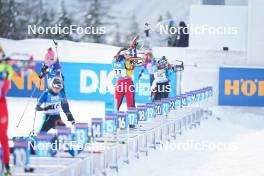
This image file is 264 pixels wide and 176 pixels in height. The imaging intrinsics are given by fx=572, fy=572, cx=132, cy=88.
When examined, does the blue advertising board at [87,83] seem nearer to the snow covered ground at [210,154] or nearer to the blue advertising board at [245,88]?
the blue advertising board at [245,88]

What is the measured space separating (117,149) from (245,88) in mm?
10680

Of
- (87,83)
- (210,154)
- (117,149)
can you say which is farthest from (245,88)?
(117,149)

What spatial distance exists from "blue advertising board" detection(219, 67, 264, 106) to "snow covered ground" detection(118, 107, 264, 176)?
111 inches

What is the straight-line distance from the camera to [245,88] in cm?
1998

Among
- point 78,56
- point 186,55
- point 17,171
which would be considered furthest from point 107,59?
point 17,171

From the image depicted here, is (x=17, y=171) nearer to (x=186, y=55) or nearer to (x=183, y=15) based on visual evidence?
(x=186, y=55)

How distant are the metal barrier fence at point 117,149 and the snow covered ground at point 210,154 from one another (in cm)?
23

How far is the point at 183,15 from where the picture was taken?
197 feet

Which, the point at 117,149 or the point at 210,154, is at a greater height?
the point at 117,149

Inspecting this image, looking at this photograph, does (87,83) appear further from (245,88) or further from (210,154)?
(210,154)

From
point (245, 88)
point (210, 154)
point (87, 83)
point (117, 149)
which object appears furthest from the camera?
point (87, 83)

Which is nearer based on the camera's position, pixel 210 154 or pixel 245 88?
pixel 210 154

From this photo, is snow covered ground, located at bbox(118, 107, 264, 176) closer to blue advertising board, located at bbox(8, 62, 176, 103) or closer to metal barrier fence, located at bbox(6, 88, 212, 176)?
metal barrier fence, located at bbox(6, 88, 212, 176)

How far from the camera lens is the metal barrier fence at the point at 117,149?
829cm
